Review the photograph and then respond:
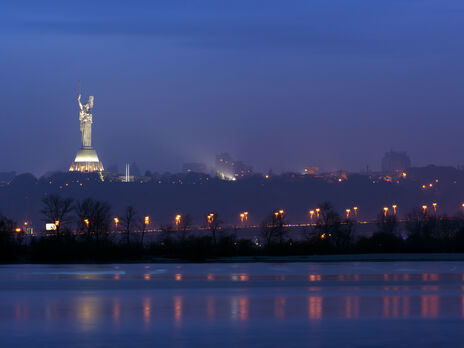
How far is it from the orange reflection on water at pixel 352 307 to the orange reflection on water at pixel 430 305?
1.85 m

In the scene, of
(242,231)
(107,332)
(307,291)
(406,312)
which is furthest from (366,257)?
(242,231)

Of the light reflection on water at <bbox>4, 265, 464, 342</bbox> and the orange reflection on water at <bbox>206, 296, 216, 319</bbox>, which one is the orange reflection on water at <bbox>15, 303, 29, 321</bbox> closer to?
the light reflection on water at <bbox>4, 265, 464, 342</bbox>

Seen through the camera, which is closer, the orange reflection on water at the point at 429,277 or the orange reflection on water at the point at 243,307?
the orange reflection on water at the point at 243,307

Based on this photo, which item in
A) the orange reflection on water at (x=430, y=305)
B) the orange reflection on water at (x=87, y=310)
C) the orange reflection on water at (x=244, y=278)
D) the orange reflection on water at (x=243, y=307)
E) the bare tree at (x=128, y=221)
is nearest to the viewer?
the orange reflection on water at (x=87, y=310)

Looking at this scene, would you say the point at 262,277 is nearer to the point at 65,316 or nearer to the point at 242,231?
the point at 65,316

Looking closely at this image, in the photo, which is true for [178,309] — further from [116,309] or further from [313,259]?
[313,259]

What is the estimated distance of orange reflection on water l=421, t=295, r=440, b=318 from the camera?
24.5 metres

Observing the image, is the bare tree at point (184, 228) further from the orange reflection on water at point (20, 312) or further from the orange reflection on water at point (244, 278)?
the orange reflection on water at point (20, 312)

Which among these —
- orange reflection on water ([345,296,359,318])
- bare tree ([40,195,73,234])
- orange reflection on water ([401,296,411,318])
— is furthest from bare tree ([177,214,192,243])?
orange reflection on water ([401,296,411,318])

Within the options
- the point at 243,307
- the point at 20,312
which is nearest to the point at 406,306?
the point at 243,307

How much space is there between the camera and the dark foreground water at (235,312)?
20062 mm

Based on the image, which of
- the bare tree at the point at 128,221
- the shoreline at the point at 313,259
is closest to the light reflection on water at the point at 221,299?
the shoreline at the point at 313,259

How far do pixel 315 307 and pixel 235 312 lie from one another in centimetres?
261

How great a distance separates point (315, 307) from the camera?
26.3 m
